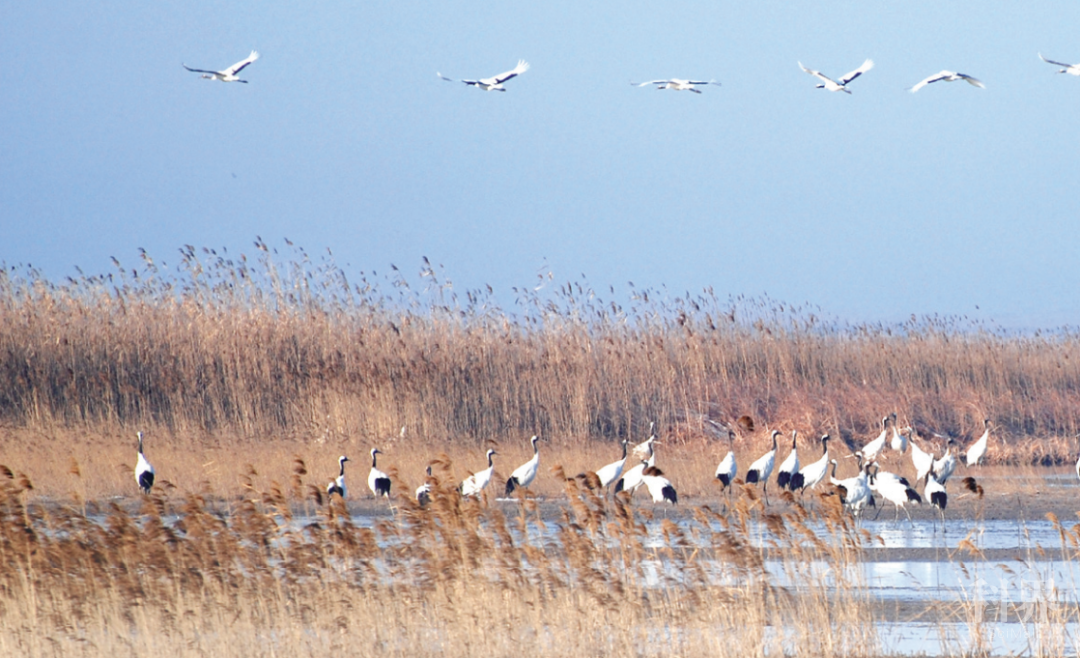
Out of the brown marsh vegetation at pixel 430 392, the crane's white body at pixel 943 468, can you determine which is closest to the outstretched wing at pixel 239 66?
the brown marsh vegetation at pixel 430 392

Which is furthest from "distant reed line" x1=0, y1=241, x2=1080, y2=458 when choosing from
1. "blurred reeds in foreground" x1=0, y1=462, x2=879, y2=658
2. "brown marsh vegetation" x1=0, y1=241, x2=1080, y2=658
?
"blurred reeds in foreground" x1=0, y1=462, x2=879, y2=658

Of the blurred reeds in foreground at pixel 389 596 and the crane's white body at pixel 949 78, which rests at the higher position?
the crane's white body at pixel 949 78

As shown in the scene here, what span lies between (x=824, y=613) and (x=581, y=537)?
126cm

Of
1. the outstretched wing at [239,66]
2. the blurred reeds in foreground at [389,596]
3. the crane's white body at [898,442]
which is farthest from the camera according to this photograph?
the crane's white body at [898,442]

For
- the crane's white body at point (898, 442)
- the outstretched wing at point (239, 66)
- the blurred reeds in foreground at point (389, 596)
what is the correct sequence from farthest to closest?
1. the crane's white body at point (898, 442)
2. the outstretched wing at point (239, 66)
3. the blurred reeds in foreground at point (389, 596)

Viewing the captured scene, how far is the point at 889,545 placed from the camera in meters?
10.4

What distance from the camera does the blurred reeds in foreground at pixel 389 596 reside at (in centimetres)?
595

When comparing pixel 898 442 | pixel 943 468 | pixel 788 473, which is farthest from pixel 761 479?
pixel 898 442

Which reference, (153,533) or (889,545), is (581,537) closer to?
(153,533)

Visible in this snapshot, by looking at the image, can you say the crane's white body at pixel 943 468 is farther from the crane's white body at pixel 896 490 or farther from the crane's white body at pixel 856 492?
the crane's white body at pixel 856 492

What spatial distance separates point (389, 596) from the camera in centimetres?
638

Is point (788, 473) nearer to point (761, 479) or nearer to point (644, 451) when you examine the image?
point (761, 479)

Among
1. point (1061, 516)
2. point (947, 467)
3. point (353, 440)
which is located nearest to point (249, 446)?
point (353, 440)

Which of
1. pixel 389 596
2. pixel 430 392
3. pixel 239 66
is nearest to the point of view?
pixel 389 596
